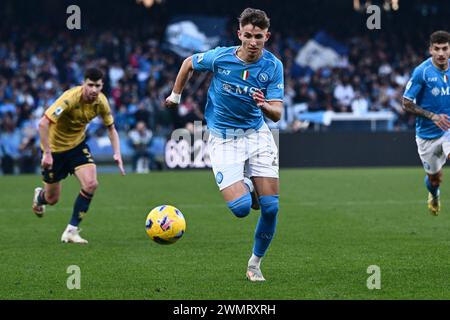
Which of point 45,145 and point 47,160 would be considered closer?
point 47,160

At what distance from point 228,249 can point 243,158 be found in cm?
225

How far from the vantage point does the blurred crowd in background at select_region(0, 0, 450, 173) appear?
90.3ft

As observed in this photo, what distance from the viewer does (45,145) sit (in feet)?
38.3

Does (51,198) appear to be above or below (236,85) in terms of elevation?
below

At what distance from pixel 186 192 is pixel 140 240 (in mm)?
7132

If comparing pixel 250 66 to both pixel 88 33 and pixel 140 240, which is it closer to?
pixel 140 240

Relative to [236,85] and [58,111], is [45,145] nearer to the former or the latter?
[58,111]

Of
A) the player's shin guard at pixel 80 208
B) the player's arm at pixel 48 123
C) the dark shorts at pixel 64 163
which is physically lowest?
the player's shin guard at pixel 80 208

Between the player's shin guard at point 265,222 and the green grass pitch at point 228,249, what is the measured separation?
0.29 metres

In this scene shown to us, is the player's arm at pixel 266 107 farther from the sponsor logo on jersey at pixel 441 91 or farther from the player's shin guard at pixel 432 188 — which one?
the player's shin guard at pixel 432 188

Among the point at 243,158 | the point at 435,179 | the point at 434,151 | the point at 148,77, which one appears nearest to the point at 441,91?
the point at 434,151

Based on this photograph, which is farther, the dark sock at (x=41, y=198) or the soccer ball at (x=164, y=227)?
the dark sock at (x=41, y=198)

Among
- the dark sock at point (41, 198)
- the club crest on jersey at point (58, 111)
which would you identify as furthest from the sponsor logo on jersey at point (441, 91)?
the dark sock at point (41, 198)

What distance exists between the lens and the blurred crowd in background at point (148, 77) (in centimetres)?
2753
